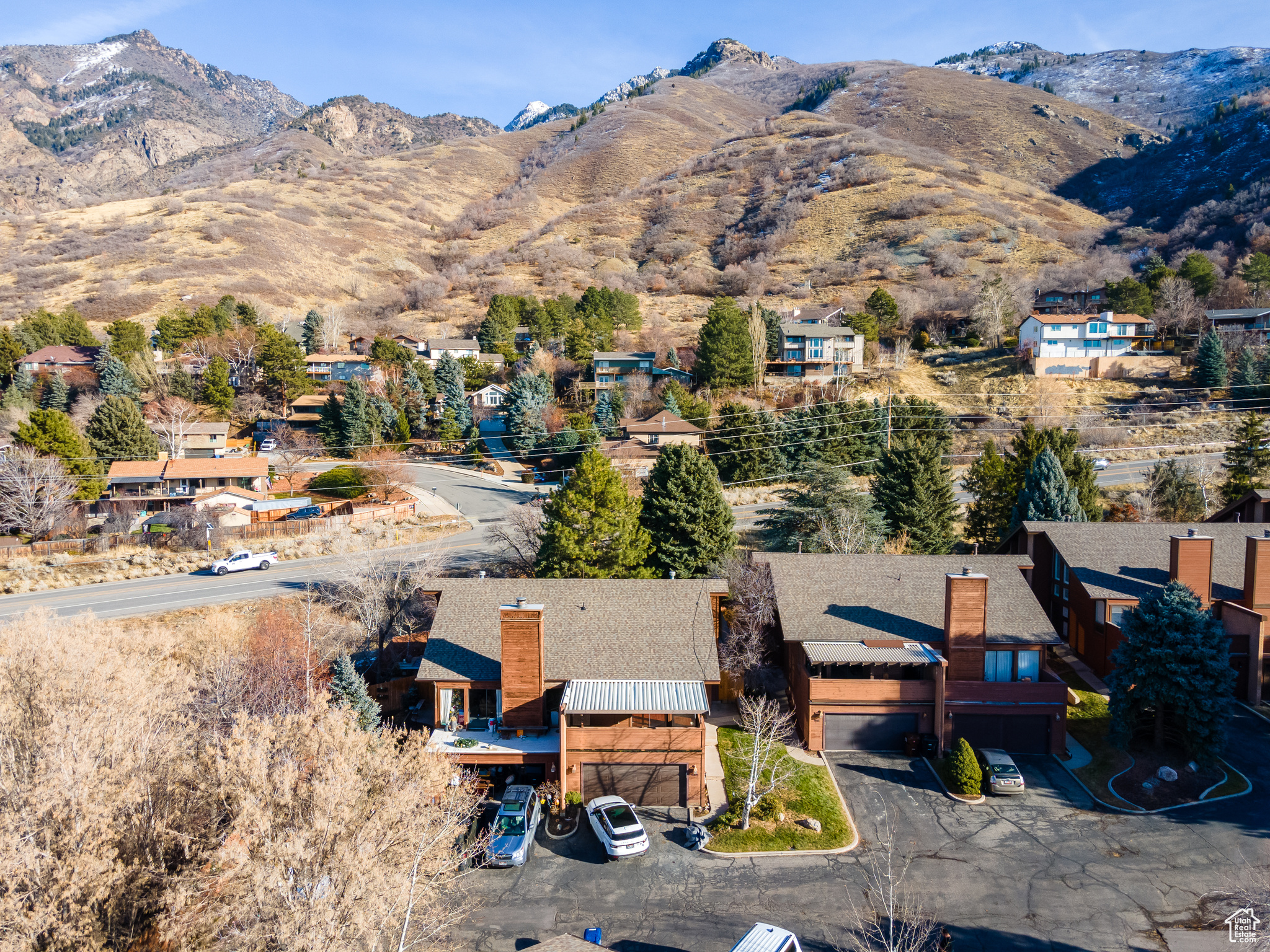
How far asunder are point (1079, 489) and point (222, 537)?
190 ft

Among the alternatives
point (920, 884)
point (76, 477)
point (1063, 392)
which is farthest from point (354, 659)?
point (1063, 392)

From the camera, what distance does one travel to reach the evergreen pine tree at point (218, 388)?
76562 millimetres

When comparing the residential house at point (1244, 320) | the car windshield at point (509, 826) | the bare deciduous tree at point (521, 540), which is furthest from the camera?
the residential house at point (1244, 320)

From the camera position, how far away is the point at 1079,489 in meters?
47.6

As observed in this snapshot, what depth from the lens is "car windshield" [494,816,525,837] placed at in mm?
23234

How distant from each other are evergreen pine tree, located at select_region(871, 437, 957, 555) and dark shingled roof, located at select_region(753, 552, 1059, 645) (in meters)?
12.0

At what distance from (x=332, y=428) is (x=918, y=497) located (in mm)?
54706

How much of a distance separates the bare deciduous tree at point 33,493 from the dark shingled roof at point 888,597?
5098 cm

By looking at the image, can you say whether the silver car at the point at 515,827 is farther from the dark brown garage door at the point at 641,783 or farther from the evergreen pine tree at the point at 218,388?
the evergreen pine tree at the point at 218,388

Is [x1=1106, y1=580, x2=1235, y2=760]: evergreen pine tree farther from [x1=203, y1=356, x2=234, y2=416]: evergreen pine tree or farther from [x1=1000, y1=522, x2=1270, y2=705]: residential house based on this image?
[x1=203, y1=356, x2=234, y2=416]: evergreen pine tree

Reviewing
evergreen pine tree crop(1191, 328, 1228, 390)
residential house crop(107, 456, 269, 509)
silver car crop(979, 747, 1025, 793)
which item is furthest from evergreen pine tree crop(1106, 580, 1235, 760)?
residential house crop(107, 456, 269, 509)

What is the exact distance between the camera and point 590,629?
1187 inches

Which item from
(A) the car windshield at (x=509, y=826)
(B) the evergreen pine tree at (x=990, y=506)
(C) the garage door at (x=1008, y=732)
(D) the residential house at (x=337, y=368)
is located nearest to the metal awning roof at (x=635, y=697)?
(A) the car windshield at (x=509, y=826)

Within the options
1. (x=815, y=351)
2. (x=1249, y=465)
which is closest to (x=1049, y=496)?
(x=1249, y=465)
